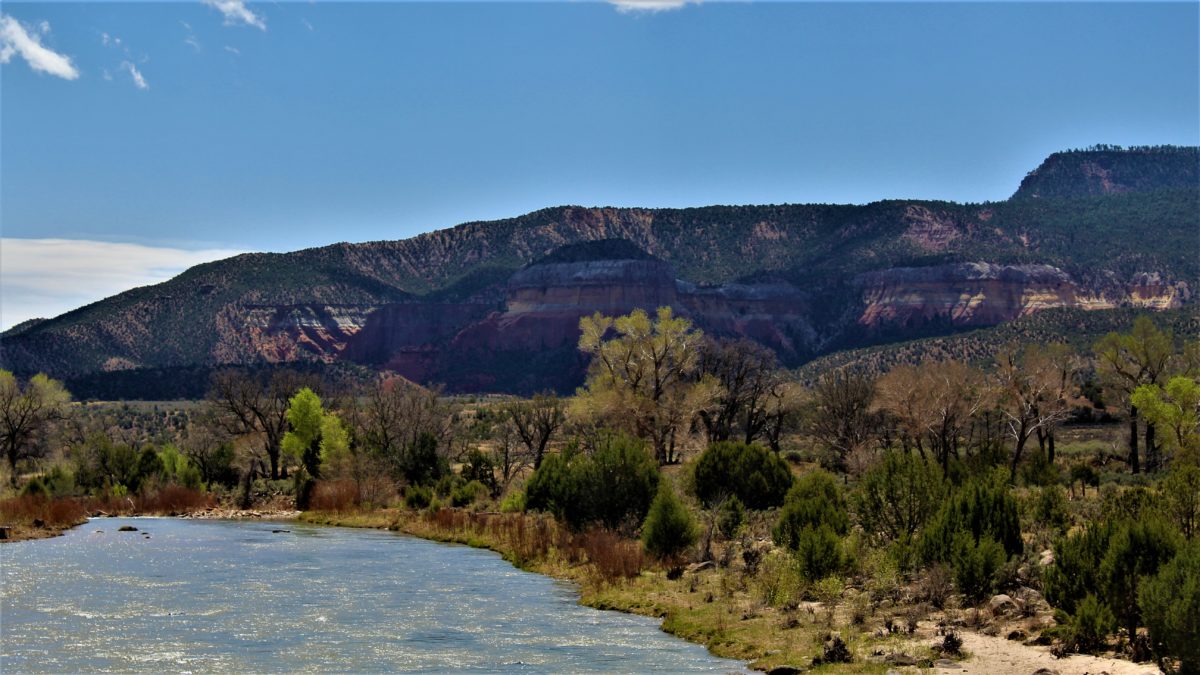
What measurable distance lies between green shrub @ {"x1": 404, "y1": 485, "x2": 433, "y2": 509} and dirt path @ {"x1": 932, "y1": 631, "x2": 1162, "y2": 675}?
141 ft

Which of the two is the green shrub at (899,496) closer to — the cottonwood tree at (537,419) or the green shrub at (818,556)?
the green shrub at (818,556)

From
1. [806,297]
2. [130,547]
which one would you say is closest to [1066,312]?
[806,297]

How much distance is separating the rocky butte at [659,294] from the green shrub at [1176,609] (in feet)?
431

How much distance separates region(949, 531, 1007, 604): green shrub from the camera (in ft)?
89.4

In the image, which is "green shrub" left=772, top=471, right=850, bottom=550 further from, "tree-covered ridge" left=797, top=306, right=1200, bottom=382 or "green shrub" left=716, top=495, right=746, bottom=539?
"tree-covered ridge" left=797, top=306, right=1200, bottom=382

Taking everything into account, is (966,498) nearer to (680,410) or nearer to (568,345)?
(680,410)

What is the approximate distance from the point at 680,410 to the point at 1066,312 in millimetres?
82608

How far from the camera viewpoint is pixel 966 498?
99.7ft

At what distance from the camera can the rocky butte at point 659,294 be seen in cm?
15338

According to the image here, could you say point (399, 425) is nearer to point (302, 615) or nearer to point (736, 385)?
point (736, 385)

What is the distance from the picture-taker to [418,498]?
63.8m

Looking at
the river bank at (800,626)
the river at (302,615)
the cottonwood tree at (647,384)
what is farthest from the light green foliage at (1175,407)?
the river at (302,615)

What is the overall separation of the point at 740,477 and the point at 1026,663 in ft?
87.4

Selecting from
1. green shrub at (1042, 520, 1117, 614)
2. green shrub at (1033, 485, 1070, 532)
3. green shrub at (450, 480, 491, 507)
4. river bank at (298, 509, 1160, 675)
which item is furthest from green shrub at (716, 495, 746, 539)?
green shrub at (450, 480, 491, 507)
